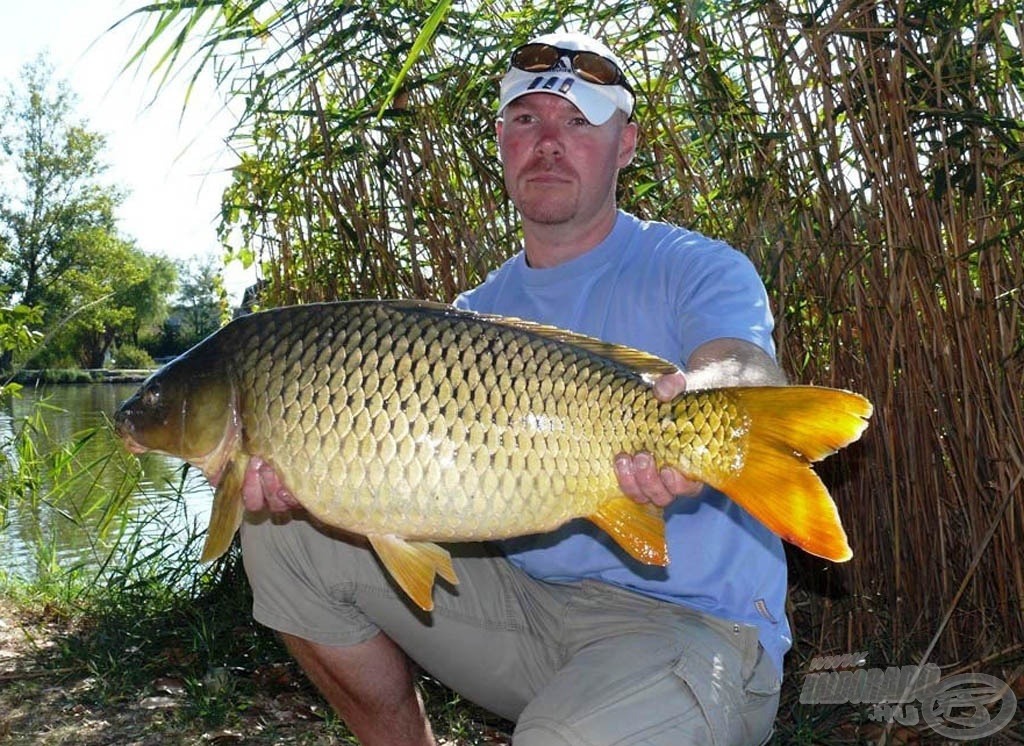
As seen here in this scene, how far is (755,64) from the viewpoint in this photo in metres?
2.29

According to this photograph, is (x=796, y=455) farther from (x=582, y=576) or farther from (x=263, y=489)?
(x=263, y=489)

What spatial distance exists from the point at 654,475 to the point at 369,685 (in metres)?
0.68

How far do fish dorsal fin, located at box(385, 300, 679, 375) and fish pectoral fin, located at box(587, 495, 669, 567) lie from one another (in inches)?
6.6

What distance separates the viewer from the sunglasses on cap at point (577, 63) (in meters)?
1.89

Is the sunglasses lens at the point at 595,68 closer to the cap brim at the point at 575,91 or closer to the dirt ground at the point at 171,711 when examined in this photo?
the cap brim at the point at 575,91

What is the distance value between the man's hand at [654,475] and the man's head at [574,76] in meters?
0.70

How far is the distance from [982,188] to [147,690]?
200 centimetres

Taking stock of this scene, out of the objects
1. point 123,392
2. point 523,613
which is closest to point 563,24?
point 523,613

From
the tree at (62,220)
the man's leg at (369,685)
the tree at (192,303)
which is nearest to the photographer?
the man's leg at (369,685)

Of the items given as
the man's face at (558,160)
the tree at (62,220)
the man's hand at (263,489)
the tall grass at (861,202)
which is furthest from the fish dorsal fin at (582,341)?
the tree at (62,220)

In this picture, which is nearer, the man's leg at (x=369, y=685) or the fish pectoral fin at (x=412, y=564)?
the fish pectoral fin at (x=412, y=564)

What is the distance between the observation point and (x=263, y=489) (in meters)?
1.50

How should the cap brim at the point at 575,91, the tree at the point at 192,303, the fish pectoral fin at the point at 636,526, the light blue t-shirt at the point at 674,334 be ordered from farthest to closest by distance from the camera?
the tree at the point at 192,303
the cap brim at the point at 575,91
the light blue t-shirt at the point at 674,334
the fish pectoral fin at the point at 636,526

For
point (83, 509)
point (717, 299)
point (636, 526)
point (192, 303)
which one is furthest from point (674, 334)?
point (192, 303)
